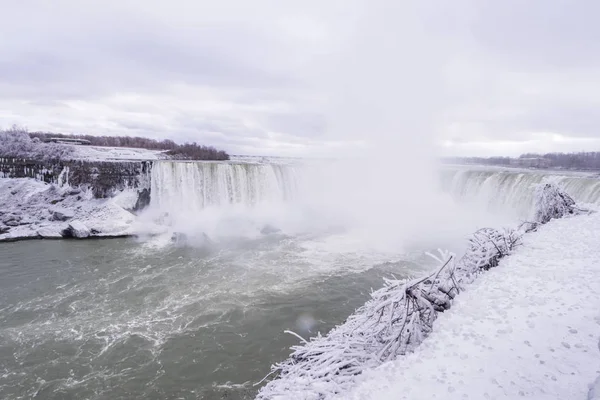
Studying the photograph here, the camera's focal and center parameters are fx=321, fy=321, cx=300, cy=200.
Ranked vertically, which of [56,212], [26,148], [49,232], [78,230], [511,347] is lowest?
[49,232]

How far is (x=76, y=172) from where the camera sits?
21641 millimetres

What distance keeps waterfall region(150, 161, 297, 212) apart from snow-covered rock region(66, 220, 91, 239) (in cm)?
457

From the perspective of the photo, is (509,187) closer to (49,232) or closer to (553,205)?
(553,205)

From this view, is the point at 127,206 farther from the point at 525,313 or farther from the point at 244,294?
the point at 525,313

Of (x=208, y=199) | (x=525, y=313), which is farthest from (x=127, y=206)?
(x=525, y=313)

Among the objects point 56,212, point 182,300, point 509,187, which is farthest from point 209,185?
point 509,187

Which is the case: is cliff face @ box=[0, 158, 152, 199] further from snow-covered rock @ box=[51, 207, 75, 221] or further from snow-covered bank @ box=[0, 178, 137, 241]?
snow-covered rock @ box=[51, 207, 75, 221]

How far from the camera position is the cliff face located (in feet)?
70.8

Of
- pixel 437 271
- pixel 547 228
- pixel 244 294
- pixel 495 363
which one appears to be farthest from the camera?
pixel 244 294

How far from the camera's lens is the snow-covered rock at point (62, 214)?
65.1 feet

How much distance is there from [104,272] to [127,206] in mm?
9713

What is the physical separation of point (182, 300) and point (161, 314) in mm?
955

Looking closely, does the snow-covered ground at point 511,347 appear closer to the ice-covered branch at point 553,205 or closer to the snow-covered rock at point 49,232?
the ice-covered branch at point 553,205

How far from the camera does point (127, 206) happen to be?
21.6 m
